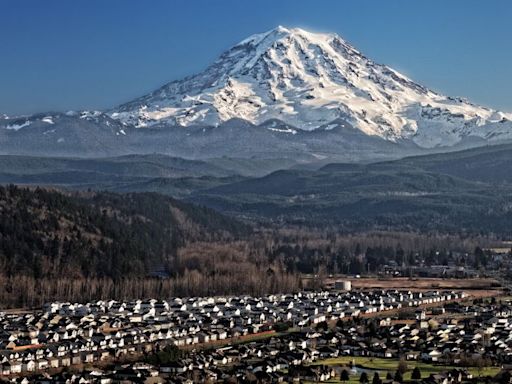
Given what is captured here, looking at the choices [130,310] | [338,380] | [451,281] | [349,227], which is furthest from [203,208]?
[338,380]

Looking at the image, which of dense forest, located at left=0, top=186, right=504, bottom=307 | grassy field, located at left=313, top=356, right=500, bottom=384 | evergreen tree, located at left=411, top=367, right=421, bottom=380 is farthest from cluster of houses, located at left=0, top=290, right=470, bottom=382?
dense forest, located at left=0, top=186, right=504, bottom=307

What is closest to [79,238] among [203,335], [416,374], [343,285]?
[343,285]

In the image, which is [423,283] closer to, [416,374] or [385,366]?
[385,366]

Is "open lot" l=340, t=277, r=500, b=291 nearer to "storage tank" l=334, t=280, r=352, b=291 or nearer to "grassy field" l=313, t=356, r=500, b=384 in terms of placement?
"storage tank" l=334, t=280, r=352, b=291

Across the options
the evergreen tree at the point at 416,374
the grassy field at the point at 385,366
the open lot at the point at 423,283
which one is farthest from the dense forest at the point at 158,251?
the evergreen tree at the point at 416,374

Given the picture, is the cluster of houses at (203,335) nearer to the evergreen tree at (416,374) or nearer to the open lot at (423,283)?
the evergreen tree at (416,374)

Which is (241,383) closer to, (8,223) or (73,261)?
(73,261)

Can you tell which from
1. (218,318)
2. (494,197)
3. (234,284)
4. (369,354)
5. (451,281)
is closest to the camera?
(369,354)

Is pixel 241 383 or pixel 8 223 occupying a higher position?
pixel 8 223
